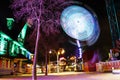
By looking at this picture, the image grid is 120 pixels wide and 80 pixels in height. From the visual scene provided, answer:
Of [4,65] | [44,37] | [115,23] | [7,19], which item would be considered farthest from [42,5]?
[115,23]

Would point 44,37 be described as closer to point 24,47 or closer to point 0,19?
point 0,19

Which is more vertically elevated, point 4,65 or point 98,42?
point 98,42

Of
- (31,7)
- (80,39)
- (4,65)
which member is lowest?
(4,65)

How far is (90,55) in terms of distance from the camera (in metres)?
70.1

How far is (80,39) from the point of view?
256ft

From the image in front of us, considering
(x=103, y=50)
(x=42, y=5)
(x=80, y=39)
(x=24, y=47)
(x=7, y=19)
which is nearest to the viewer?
(x=42, y=5)

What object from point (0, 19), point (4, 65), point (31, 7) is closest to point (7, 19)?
point (0, 19)

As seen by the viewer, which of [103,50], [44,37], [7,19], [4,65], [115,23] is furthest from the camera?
[103,50]

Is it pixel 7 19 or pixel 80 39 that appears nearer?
pixel 7 19

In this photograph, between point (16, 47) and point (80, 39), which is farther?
point (80, 39)

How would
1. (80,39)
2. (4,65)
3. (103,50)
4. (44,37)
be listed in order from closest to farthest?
1. (44,37)
2. (4,65)
3. (103,50)
4. (80,39)

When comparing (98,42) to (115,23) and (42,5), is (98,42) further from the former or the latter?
(42,5)

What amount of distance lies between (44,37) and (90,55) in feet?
88.9

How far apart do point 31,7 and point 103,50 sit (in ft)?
155
